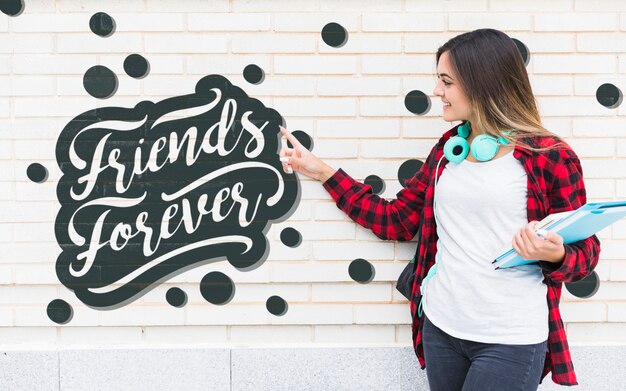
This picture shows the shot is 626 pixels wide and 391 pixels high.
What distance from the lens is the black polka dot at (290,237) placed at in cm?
331

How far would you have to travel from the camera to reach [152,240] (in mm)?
3299

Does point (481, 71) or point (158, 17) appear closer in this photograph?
point (481, 71)

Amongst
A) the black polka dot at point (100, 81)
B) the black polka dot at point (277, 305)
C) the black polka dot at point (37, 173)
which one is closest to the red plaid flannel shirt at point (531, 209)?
the black polka dot at point (277, 305)

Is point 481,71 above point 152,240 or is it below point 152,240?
above

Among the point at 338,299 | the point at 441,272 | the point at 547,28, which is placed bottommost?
the point at 338,299

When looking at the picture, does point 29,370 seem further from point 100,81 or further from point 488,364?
point 488,364

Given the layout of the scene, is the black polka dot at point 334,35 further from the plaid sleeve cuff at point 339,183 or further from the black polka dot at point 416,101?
the plaid sleeve cuff at point 339,183

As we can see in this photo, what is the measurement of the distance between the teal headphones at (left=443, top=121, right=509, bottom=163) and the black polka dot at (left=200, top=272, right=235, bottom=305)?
55.5 inches

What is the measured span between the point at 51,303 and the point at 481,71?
250cm

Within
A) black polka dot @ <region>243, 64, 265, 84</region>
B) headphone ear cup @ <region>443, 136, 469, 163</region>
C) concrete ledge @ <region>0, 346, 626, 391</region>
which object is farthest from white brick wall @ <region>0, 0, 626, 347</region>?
headphone ear cup @ <region>443, 136, 469, 163</region>

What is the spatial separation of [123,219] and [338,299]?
1227mm

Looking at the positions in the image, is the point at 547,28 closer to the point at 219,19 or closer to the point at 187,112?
the point at 219,19

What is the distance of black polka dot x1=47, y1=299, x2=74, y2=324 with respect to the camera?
10.9 feet

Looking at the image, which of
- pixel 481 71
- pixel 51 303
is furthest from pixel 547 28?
pixel 51 303
